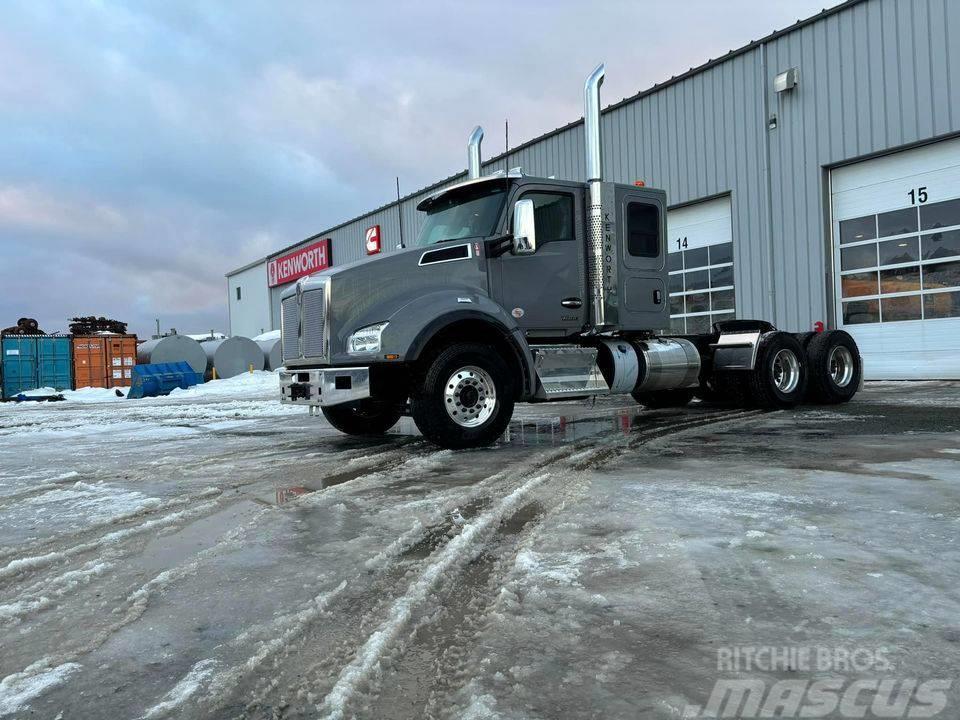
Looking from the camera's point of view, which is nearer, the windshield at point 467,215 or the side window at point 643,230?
the windshield at point 467,215

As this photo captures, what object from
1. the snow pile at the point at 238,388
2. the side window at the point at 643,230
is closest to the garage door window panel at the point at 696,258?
the side window at the point at 643,230

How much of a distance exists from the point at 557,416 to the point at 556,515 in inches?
265

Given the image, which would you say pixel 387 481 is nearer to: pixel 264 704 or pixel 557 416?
pixel 264 704

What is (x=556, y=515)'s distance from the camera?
169 inches

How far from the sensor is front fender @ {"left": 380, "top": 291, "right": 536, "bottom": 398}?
7023 mm

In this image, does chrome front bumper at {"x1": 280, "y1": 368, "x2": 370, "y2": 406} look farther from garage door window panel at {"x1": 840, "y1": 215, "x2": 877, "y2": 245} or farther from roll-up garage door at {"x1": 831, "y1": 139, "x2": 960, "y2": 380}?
garage door window panel at {"x1": 840, "y1": 215, "x2": 877, "y2": 245}

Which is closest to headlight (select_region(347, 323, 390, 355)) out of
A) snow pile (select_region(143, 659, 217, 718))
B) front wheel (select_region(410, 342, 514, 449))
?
front wheel (select_region(410, 342, 514, 449))

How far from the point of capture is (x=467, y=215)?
8266 mm

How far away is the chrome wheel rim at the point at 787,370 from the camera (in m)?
10.8

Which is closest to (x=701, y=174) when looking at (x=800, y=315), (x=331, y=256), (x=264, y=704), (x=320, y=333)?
(x=800, y=315)

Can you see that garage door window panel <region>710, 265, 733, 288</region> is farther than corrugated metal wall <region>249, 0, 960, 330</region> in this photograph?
Yes

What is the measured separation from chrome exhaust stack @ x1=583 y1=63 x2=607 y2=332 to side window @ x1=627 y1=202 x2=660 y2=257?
0.61 meters

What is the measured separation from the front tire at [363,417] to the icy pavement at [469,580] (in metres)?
2.16

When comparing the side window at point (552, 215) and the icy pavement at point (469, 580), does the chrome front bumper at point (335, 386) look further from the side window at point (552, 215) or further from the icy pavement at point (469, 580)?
the side window at point (552, 215)
